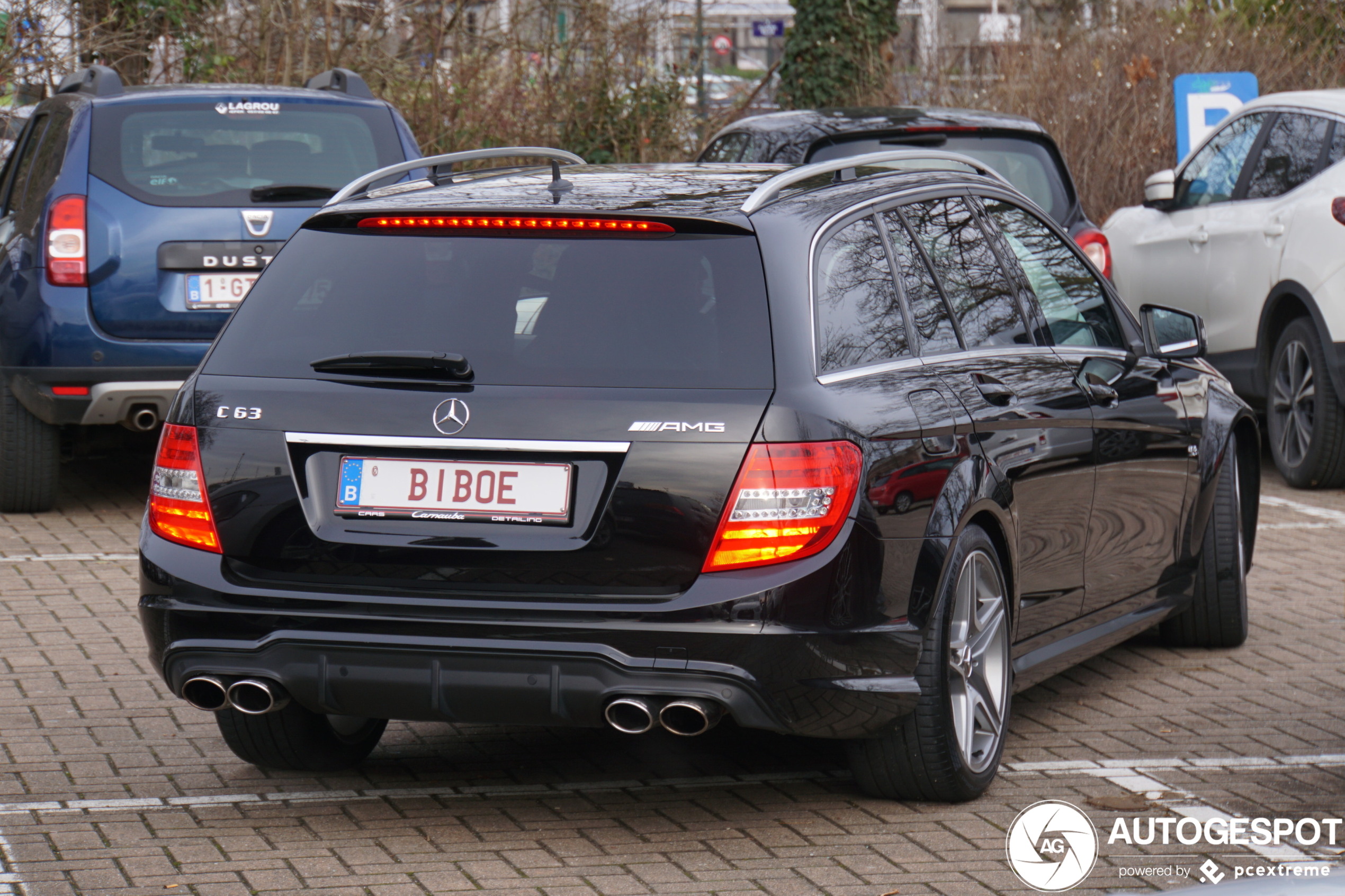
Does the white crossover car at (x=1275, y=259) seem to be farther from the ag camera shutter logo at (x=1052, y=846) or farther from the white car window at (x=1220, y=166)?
the ag camera shutter logo at (x=1052, y=846)

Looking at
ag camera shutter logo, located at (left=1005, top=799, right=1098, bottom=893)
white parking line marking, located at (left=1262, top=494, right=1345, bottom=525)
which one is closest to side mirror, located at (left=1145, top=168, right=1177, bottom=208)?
white parking line marking, located at (left=1262, top=494, right=1345, bottom=525)

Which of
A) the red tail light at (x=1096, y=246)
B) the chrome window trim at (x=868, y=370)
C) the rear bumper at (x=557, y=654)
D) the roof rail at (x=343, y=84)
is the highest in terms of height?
the roof rail at (x=343, y=84)

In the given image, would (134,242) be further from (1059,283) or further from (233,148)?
(1059,283)

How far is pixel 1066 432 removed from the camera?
5316 millimetres

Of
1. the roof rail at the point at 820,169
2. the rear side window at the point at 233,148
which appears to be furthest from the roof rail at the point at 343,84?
the roof rail at the point at 820,169

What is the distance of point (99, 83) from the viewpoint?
30.2ft

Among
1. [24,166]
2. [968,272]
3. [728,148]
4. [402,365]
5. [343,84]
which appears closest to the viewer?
[402,365]

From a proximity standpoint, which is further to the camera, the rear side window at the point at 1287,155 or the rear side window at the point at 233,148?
the rear side window at the point at 1287,155

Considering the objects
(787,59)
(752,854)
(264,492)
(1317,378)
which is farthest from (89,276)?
(787,59)

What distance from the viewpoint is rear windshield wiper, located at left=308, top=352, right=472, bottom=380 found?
437cm

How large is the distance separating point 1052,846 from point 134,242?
5526 mm

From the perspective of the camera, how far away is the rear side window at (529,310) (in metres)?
4.32

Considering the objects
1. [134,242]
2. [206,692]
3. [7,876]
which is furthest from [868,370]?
[134,242]

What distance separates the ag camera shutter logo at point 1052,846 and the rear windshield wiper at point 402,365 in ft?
5.45
